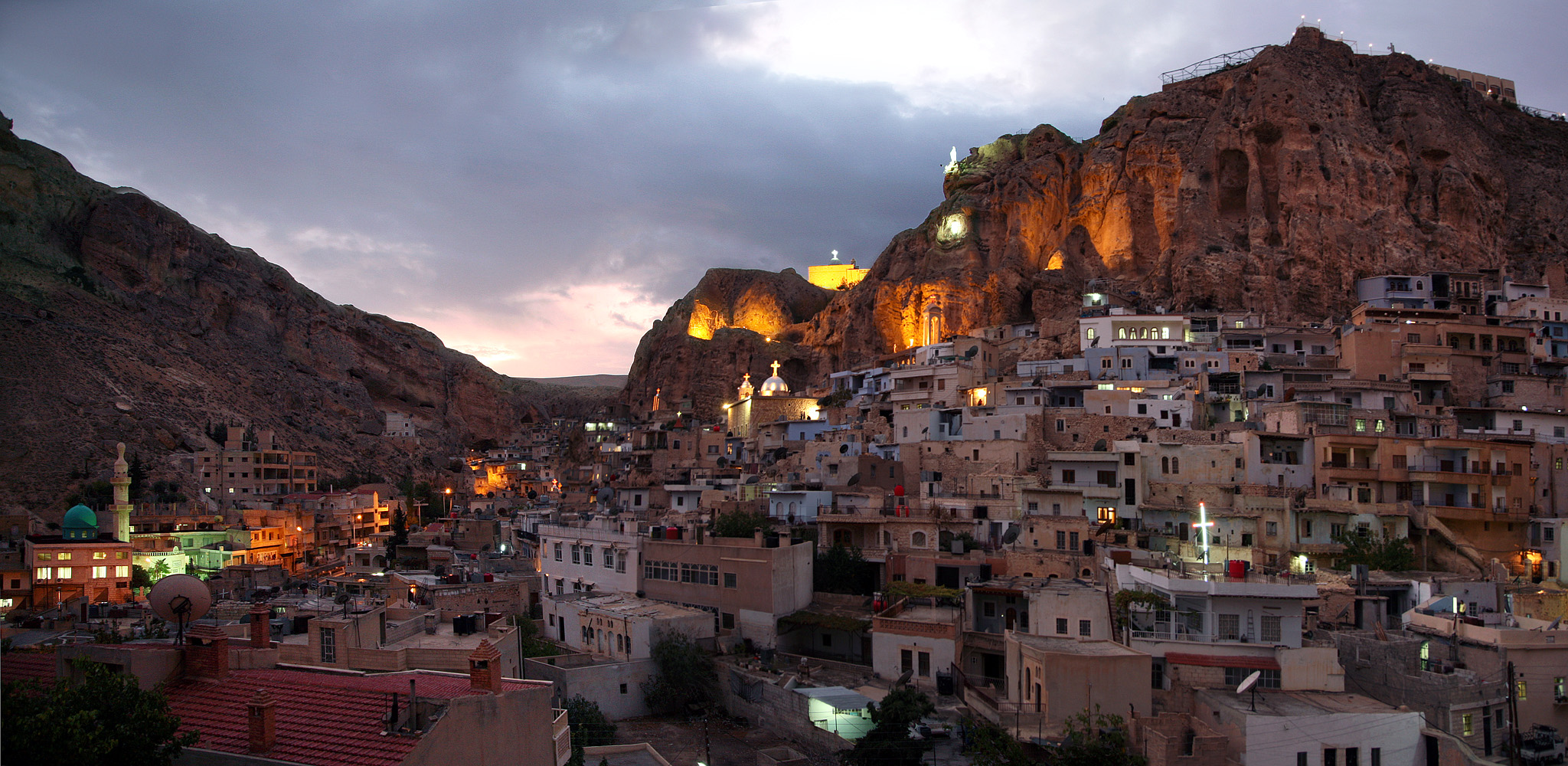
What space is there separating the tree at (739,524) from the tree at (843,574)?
92.3 inches

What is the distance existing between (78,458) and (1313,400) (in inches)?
2623

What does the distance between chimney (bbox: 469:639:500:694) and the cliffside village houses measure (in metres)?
0.04

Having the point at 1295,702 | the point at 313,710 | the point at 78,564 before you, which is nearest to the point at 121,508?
the point at 78,564

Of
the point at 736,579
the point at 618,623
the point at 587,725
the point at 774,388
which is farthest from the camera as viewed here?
the point at 774,388

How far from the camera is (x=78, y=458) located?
6000 centimetres

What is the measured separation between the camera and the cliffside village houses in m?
20.5

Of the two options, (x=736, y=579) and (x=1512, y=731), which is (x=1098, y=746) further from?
(x=736, y=579)

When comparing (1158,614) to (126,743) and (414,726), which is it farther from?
(126,743)

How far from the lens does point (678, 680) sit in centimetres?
2795

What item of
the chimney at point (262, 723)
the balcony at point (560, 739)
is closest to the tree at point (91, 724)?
the chimney at point (262, 723)

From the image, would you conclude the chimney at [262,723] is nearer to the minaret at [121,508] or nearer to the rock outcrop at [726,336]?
the minaret at [121,508]

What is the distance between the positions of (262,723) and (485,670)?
8.25 feet

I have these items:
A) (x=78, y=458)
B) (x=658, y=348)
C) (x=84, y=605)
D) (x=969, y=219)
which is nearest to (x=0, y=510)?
(x=78, y=458)

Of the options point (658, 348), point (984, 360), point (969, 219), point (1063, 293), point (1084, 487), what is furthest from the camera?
point (658, 348)
